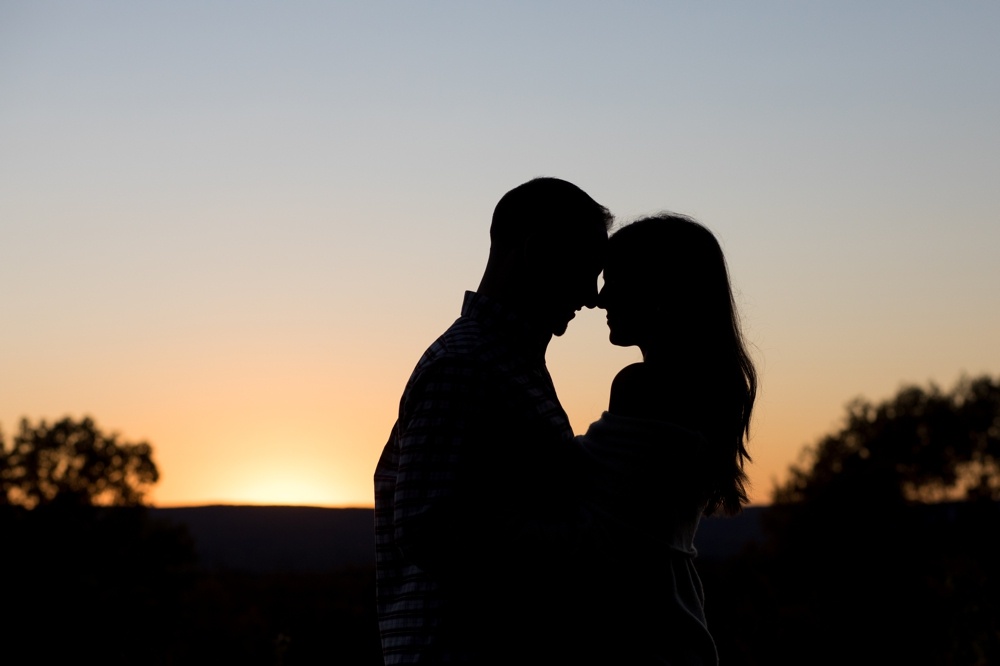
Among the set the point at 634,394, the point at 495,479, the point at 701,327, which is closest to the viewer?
the point at 495,479

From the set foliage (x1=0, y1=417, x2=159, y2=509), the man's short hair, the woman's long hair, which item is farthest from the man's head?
foliage (x1=0, y1=417, x2=159, y2=509)

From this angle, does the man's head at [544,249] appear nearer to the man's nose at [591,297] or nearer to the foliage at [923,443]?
the man's nose at [591,297]

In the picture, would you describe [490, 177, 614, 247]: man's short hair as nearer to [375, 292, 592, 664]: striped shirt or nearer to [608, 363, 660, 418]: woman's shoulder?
[375, 292, 592, 664]: striped shirt

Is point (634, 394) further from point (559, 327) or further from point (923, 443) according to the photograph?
point (923, 443)

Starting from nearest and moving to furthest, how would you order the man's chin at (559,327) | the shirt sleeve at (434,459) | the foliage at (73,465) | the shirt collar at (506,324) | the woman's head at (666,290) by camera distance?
the shirt sleeve at (434,459) → the shirt collar at (506,324) → the man's chin at (559,327) → the woman's head at (666,290) → the foliage at (73,465)

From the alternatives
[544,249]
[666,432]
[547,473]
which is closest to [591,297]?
[544,249]

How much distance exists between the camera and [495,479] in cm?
287

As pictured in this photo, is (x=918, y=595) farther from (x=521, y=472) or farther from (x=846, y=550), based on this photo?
(x=521, y=472)

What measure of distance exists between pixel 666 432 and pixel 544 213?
27.5 inches

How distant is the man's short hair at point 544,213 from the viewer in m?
3.16

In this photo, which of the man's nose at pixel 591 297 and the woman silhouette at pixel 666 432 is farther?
the man's nose at pixel 591 297

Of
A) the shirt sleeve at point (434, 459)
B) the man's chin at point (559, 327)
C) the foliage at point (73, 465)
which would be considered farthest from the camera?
the foliage at point (73, 465)

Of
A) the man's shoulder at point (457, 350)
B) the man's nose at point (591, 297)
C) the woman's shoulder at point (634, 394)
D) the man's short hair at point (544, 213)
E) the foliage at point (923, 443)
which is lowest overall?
the woman's shoulder at point (634, 394)

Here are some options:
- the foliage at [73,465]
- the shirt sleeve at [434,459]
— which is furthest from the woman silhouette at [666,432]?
the foliage at [73,465]
